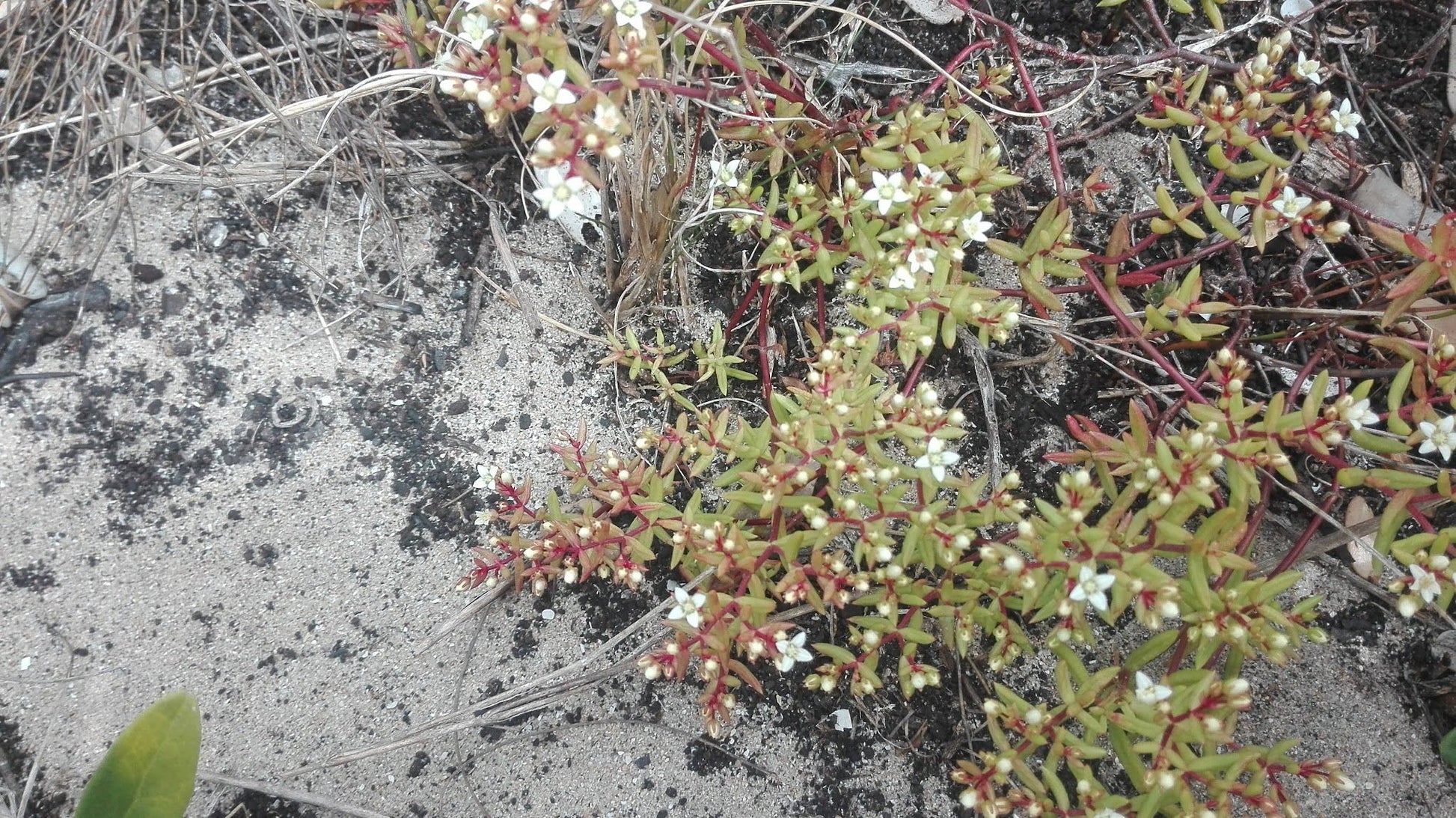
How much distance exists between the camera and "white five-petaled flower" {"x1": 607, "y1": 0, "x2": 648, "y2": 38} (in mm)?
1953

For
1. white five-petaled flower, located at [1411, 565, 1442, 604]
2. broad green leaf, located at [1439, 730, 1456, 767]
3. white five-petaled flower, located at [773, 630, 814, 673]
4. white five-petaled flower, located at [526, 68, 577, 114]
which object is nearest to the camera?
white five-petaled flower, located at [526, 68, 577, 114]

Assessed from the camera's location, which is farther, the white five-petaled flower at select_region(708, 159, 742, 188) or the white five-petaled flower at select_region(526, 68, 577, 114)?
the white five-petaled flower at select_region(708, 159, 742, 188)

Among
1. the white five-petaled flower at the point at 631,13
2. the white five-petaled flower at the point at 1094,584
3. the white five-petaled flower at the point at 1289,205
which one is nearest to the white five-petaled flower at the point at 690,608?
the white five-petaled flower at the point at 1094,584

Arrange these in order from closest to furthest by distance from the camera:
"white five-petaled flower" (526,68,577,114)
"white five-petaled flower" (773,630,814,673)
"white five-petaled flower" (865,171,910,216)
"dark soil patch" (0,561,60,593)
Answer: "white five-petaled flower" (526,68,577,114), "white five-petaled flower" (773,630,814,673), "white five-petaled flower" (865,171,910,216), "dark soil patch" (0,561,60,593)

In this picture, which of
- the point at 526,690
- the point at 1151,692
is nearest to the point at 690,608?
the point at 526,690

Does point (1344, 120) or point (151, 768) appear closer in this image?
point (151, 768)

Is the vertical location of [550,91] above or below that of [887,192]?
above

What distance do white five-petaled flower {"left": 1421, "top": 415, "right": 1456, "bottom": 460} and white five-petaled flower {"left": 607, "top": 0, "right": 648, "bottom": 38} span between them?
2118 mm

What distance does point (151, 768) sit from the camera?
75.4 inches

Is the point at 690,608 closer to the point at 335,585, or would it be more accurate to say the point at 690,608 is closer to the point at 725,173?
the point at 335,585

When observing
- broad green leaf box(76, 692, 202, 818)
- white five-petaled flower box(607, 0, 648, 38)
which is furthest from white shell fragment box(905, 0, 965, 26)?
broad green leaf box(76, 692, 202, 818)

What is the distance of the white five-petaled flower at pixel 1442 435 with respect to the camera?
200 centimetres

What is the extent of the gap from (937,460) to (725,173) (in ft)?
3.48

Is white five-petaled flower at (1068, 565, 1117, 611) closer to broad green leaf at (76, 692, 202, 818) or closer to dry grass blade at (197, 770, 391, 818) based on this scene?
dry grass blade at (197, 770, 391, 818)
